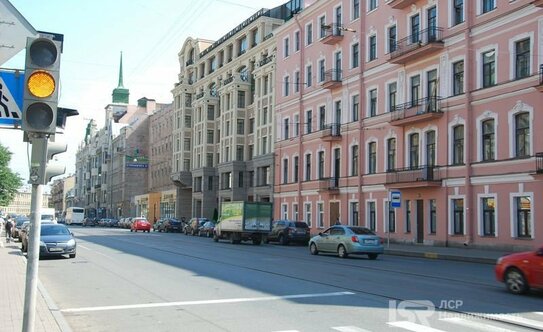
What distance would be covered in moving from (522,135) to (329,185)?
1807 cm

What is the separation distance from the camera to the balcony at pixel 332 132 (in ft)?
147

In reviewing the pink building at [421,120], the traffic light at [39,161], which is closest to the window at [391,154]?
the pink building at [421,120]

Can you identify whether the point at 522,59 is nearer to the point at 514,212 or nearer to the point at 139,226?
the point at 514,212

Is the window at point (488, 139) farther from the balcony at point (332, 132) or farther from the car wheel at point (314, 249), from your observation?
the balcony at point (332, 132)

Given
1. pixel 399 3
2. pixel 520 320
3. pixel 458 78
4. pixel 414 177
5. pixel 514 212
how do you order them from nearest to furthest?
pixel 520 320
pixel 514 212
pixel 458 78
pixel 414 177
pixel 399 3

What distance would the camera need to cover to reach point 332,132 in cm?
4516

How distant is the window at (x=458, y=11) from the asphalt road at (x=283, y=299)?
18538mm

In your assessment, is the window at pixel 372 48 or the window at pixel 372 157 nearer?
the window at pixel 372 157

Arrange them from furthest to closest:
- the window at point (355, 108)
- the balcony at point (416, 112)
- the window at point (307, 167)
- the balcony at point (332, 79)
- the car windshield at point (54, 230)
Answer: the window at point (307, 167) < the balcony at point (332, 79) < the window at point (355, 108) < the balcony at point (416, 112) < the car windshield at point (54, 230)

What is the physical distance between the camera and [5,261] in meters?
20.8

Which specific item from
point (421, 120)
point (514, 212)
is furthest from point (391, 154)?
point (514, 212)

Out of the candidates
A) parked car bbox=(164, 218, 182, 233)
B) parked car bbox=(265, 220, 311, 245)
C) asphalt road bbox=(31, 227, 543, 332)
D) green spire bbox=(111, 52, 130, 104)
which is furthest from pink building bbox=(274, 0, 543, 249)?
green spire bbox=(111, 52, 130, 104)

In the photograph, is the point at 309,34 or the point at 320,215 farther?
the point at 309,34

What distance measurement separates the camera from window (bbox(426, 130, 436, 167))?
35.0m
